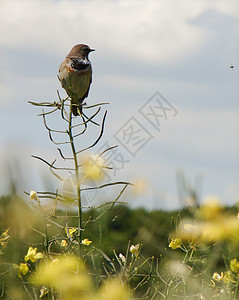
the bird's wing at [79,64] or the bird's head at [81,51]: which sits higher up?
the bird's head at [81,51]

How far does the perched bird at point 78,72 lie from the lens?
14.4 feet

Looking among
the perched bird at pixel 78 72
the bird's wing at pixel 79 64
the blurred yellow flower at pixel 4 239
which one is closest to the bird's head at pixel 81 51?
the perched bird at pixel 78 72

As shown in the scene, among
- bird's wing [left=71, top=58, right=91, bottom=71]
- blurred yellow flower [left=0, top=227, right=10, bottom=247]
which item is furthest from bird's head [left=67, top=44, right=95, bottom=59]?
blurred yellow flower [left=0, top=227, right=10, bottom=247]

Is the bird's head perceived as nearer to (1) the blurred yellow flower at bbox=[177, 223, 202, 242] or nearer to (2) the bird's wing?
(2) the bird's wing

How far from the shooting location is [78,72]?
441 cm

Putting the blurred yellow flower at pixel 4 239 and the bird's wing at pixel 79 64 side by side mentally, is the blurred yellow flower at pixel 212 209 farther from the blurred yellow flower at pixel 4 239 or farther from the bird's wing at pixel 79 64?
the bird's wing at pixel 79 64

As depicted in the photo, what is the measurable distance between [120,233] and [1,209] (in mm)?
3985

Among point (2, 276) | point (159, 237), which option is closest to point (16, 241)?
point (2, 276)

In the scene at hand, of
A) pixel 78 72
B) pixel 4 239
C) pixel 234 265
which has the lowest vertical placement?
pixel 234 265

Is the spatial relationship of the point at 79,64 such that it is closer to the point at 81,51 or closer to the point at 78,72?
the point at 78,72

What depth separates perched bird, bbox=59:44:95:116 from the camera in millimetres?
4383

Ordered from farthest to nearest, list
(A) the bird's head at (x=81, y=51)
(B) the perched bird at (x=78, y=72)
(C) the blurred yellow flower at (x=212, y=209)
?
(A) the bird's head at (x=81, y=51), (B) the perched bird at (x=78, y=72), (C) the blurred yellow flower at (x=212, y=209)

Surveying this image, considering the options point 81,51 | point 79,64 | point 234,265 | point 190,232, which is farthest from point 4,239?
point 81,51

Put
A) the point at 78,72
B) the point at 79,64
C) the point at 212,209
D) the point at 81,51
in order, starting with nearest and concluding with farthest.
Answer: the point at 212,209
the point at 78,72
the point at 79,64
the point at 81,51
